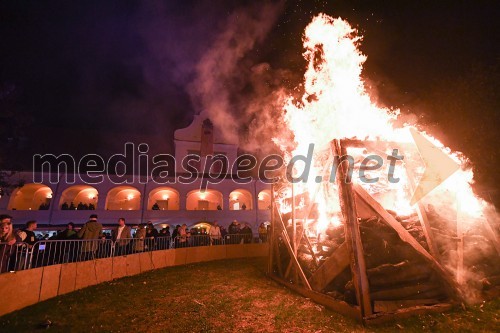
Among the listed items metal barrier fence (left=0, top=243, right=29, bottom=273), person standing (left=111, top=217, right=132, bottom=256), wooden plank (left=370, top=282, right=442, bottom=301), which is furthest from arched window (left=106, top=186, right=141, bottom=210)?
wooden plank (left=370, top=282, right=442, bottom=301)

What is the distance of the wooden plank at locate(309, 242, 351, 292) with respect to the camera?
22.1 feet

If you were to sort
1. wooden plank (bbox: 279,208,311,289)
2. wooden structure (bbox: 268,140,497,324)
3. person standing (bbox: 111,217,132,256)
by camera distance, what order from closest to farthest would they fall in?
wooden structure (bbox: 268,140,497,324), wooden plank (bbox: 279,208,311,289), person standing (bbox: 111,217,132,256)

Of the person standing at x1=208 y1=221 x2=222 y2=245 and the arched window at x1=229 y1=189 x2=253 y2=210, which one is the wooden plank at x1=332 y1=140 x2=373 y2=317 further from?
the arched window at x1=229 y1=189 x2=253 y2=210

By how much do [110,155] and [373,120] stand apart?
23.5m

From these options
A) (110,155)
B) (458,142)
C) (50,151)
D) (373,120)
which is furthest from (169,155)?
(458,142)

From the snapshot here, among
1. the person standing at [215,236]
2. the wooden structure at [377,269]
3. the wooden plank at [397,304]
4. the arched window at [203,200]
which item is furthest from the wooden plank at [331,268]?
the arched window at [203,200]

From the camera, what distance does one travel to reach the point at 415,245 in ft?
21.1

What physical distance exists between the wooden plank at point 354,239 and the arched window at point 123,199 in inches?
898

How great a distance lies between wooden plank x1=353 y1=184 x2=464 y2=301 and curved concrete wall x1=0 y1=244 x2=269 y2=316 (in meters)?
8.75

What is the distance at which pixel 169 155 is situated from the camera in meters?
26.9

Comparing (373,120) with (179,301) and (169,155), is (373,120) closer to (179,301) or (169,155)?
(179,301)

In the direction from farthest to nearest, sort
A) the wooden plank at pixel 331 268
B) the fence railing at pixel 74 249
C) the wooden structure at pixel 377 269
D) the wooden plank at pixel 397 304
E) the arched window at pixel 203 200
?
the arched window at pixel 203 200, the fence railing at pixel 74 249, the wooden plank at pixel 331 268, the wooden structure at pixel 377 269, the wooden plank at pixel 397 304

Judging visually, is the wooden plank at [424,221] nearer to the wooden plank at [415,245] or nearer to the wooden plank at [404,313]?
the wooden plank at [415,245]

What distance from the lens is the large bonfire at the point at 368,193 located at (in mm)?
6707
